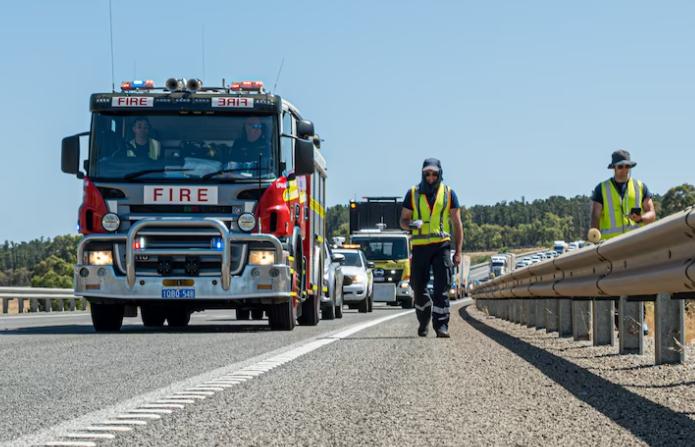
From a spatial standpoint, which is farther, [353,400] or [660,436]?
[353,400]

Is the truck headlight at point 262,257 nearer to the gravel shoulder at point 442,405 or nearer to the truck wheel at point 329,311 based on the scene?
the gravel shoulder at point 442,405

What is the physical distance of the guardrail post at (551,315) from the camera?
41.9 feet

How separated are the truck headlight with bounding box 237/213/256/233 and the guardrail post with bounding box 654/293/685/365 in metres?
6.43

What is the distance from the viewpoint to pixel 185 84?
14445mm

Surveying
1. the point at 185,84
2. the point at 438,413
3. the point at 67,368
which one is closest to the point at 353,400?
the point at 438,413

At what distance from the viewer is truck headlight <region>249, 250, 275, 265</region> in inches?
530

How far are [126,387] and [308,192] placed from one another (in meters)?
9.98

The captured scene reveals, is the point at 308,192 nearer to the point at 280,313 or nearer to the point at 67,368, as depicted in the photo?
the point at 280,313

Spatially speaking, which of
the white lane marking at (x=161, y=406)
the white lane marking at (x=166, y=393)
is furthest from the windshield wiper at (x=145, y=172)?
the white lane marking at (x=161, y=406)

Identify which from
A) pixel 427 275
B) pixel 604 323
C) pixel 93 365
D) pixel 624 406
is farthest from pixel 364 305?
pixel 624 406

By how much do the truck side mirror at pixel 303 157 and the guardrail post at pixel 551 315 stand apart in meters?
3.35

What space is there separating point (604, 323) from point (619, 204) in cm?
131

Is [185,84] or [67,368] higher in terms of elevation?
[185,84]

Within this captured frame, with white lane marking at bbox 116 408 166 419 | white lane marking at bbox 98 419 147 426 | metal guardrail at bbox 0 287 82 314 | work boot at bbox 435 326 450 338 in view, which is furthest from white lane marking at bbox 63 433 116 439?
metal guardrail at bbox 0 287 82 314
